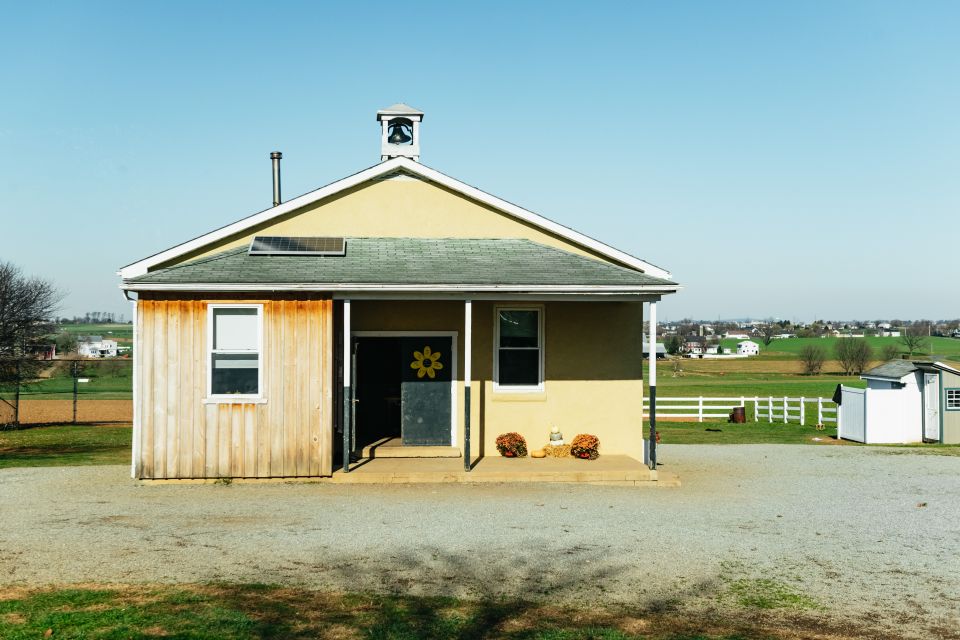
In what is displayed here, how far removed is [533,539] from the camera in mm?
10219

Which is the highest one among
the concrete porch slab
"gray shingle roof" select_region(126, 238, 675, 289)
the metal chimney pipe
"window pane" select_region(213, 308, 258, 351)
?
the metal chimney pipe

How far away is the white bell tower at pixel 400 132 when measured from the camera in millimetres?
17125

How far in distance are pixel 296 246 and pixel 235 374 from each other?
9.04ft

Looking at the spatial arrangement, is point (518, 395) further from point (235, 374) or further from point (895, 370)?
point (895, 370)

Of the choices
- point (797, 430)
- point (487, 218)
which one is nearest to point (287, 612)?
point (487, 218)

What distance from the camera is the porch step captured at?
15664 millimetres

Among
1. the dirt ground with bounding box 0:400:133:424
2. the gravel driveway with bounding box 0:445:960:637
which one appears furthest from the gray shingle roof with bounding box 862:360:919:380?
the dirt ground with bounding box 0:400:133:424

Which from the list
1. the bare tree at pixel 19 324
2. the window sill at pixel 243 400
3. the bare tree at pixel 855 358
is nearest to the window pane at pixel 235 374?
the window sill at pixel 243 400

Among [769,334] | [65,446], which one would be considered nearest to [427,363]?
[65,446]

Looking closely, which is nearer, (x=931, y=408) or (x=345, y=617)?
(x=345, y=617)

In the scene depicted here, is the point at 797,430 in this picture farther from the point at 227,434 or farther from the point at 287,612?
the point at 287,612

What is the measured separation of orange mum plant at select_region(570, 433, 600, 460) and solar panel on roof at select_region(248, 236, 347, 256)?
553 centimetres

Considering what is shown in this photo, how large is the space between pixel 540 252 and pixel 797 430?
15.9m

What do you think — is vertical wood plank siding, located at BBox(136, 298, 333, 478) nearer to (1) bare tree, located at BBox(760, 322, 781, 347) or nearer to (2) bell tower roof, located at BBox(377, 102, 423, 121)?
(2) bell tower roof, located at BBox(377, 102, 423, 121)
